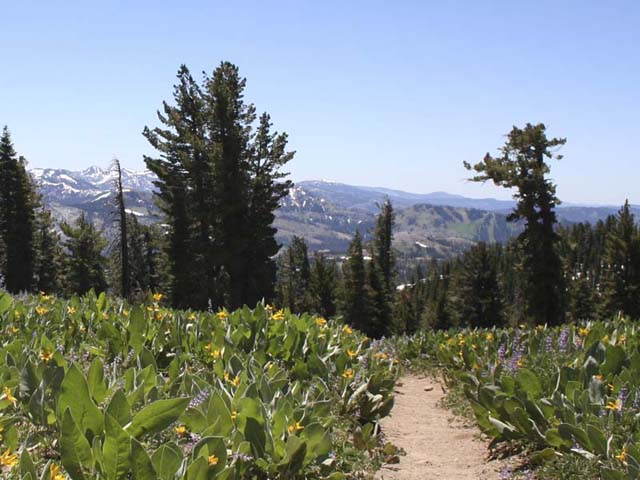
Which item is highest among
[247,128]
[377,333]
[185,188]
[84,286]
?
[247,128]

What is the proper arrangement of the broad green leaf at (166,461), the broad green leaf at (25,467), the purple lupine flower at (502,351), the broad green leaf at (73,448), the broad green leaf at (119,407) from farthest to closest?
1. the purple lupine flower at (502,351)
2. the broad green leaf at (119,407)
3. the broad green leaf at (73,448)
4. the broad green leaf at (166,461)
5. the broad green leaf at (25,467)

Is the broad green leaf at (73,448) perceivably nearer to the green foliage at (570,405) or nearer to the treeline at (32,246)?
the green foliage at (570,405)

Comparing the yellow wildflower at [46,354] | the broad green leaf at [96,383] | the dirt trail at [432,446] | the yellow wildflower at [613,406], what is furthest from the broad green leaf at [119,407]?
the yellow wildflower at [613,406]

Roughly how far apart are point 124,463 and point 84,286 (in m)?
43.8

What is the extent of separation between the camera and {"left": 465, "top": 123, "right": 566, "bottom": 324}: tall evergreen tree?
87.1 ft

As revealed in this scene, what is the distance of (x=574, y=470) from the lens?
3875 mm

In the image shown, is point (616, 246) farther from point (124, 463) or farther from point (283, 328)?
point (124, 463)

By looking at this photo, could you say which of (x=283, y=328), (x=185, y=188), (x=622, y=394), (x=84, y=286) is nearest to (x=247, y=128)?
(x=185, y=188)

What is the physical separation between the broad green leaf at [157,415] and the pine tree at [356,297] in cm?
4285

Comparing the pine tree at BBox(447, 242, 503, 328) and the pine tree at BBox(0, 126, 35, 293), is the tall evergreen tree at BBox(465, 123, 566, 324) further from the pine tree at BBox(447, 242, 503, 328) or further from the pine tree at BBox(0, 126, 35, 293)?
the pine tree at BBox(0, 126, 35, 293)

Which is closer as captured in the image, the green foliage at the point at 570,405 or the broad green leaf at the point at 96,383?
the broad green leaf at the point at 96,383

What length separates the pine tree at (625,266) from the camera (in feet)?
120

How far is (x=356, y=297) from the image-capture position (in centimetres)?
4612

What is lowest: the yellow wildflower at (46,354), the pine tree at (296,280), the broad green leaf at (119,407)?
the pine tree at (296,280)
